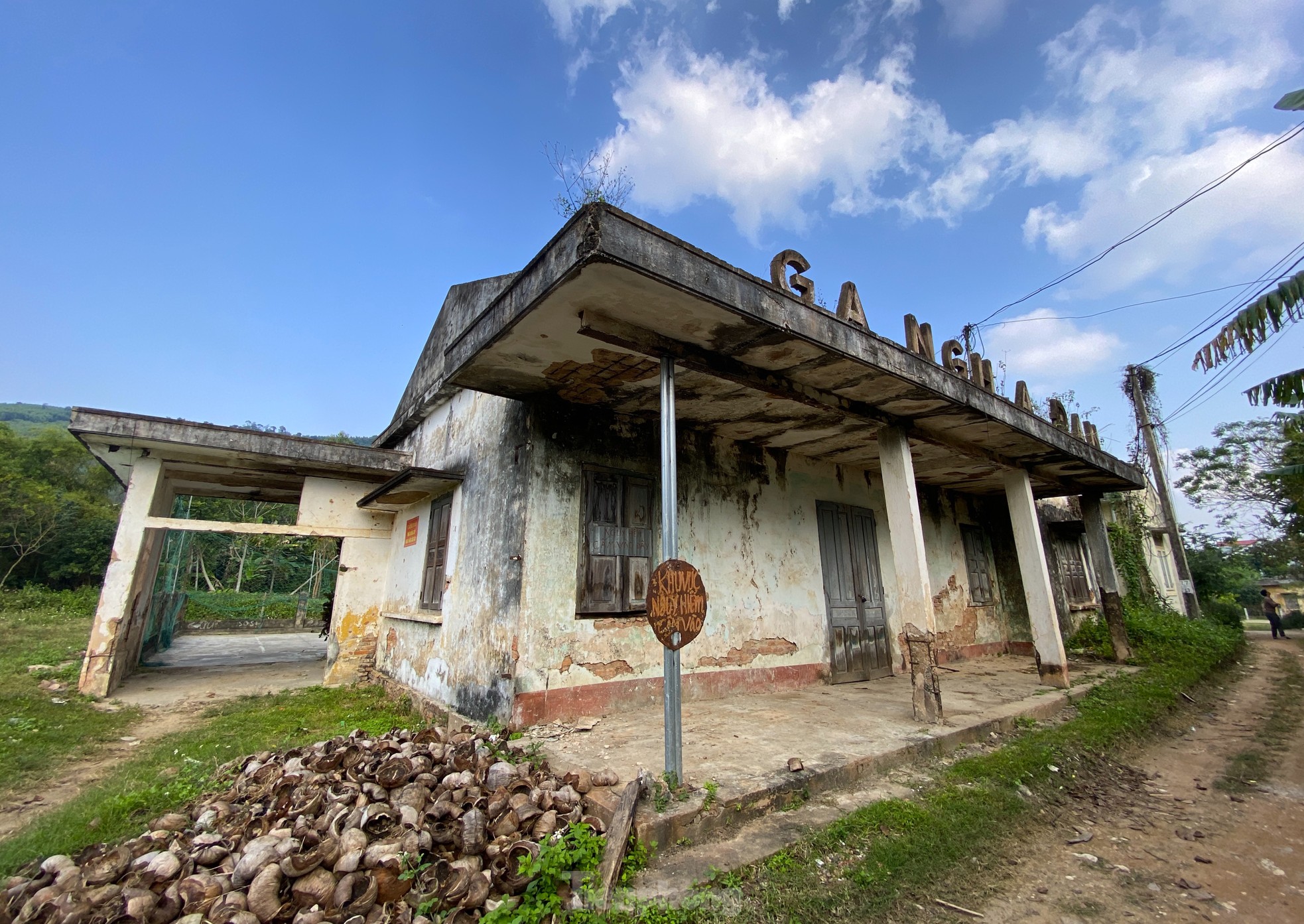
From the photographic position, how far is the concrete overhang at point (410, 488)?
18.6 ft

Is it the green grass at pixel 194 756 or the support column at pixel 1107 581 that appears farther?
the support column at pixel 1107 581

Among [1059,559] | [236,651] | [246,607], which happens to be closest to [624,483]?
[1059,559]

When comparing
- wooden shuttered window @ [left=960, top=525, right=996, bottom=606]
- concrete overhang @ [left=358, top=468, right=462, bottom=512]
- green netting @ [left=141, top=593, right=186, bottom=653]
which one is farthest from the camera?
wooden shuttered window @ [left=960, top=525, right=996, bottom=606]

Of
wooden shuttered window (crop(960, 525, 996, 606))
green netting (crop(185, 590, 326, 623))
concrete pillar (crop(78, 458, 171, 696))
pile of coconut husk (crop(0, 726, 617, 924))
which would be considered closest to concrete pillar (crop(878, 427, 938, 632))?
pile of coconut husk (crop(0, 726, 617, 924))

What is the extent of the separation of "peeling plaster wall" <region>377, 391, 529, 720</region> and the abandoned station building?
0.11 ft

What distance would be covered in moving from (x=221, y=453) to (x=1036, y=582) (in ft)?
32.4

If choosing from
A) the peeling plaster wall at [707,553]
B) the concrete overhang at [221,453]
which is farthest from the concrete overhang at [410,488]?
the peeling plaster wall at [707,553]

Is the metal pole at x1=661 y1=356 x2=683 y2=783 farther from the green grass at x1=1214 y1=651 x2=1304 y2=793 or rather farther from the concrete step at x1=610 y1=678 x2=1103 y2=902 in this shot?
the green grass at x1=1214 y1=651 x2=1304 y2=793

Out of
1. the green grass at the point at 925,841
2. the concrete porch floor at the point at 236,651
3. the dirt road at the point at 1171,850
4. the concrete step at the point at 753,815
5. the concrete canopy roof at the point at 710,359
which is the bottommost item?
the dirt road at the point at 1171,850

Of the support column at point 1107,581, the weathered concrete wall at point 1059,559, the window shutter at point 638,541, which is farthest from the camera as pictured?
the weathered concrete wall at point 1059,559

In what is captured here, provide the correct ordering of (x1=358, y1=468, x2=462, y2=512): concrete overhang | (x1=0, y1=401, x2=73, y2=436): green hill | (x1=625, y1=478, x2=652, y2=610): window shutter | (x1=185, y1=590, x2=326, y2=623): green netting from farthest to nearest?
(x1=0, y1=401, x2=73, y2=436): green hill < (x1=185, y1=590, x2=326, y2=623): green netting < (x1=358, y1=468, x2=462, y2=512): concrete overhang < (x1=625, y1=478, x2=652, y2=610): window shutter

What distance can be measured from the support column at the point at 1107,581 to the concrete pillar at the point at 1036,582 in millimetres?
2515

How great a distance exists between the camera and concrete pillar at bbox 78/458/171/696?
623cm

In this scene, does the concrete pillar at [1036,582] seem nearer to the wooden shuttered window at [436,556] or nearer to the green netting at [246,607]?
the wooden shuttered window at [436,556]
